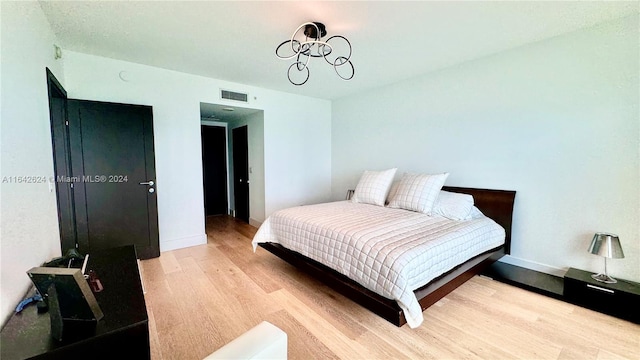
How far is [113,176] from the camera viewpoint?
3021 millimetres

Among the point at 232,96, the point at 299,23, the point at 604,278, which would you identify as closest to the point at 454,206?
the point at 604,278

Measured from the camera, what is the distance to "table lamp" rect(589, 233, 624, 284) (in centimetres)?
212

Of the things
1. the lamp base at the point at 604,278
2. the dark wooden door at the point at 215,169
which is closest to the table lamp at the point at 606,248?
the lamp base at the point at 604,278

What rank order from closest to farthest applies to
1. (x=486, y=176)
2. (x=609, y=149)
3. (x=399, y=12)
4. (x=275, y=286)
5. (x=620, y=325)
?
1. (x=620, y=325)
2. (x=399, y=12)
3. (x=609, y=149)
4. (x=275, y=286)
5. (x=486, y=176)

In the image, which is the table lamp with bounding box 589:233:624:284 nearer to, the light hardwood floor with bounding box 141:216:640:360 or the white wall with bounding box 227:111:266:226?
the light hardwood floor with bounding box 141:216:640:360

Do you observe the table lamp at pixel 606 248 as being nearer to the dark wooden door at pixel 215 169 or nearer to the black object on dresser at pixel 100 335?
the black object on dresser at pixel 100 335

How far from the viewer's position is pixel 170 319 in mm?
2029

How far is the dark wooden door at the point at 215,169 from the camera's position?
5719 millimetres

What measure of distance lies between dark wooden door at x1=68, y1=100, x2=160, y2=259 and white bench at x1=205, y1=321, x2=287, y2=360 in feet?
9.69

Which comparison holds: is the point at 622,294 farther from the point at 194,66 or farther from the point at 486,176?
the point at 194,66

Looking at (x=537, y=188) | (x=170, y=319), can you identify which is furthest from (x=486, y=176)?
(x=170, y=319)

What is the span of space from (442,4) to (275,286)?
9.26 feet

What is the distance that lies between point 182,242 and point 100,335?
2.91 metres

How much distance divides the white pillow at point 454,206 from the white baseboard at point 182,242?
3.19 metres
